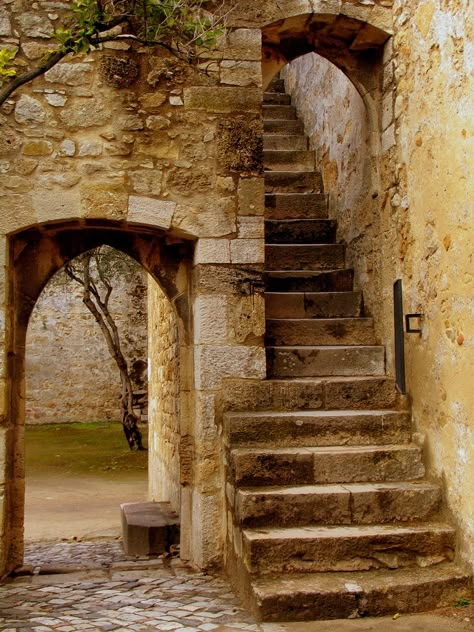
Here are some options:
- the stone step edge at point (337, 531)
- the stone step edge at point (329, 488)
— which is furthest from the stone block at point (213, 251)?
the stone step edge at point (337, 531)

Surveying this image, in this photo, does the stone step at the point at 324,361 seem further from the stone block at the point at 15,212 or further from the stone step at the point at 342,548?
the stone block at the point at 15,212

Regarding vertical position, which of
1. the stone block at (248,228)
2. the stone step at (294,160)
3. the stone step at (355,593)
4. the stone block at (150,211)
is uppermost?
the stone step at (294,160)

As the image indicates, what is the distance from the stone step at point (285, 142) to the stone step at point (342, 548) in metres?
4.88

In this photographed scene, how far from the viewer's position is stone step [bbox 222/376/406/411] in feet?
15.9

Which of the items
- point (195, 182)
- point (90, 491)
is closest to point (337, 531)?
point (195, 182)

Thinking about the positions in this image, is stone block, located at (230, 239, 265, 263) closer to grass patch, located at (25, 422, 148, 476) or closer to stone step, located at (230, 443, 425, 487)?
stone step, located at (230, 443, 425, 487)

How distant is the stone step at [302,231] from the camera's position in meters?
6.73

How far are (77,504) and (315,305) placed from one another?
160 inches

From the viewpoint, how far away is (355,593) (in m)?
3.58

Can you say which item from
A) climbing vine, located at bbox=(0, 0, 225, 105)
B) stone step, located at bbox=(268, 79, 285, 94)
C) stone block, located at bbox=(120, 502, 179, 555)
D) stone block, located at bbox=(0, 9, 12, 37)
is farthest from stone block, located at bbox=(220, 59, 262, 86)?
stone step, located at bbox=(268, 79, 285, 94)

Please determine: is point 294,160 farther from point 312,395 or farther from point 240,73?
point 312,395

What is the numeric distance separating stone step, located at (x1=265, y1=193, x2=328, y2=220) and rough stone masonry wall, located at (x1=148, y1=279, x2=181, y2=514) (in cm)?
140

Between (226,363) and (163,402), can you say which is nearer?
(226,363)

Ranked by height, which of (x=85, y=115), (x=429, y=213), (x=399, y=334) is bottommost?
(x=399, y=334)
